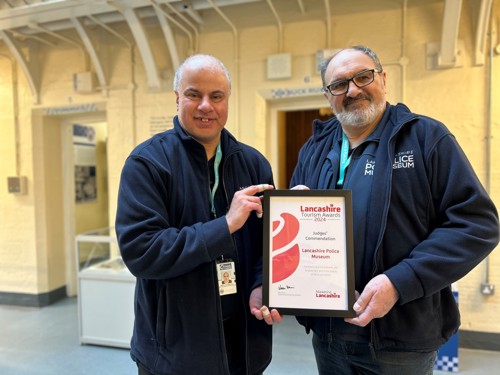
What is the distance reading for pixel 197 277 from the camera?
3.73 feet

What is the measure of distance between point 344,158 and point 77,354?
289 centimetres

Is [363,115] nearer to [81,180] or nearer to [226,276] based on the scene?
[226,276]

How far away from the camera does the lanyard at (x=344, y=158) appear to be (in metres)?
1.34

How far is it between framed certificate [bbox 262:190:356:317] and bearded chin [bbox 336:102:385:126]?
32 centimetres

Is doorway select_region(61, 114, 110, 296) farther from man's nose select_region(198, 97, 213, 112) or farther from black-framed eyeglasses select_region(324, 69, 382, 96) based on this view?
black-framed eyeglasses select_region(324, 69, 382, 96)

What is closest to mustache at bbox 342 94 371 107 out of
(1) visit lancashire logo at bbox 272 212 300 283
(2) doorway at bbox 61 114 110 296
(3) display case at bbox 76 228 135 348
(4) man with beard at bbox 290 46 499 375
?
(4) man with beard at bbox 290 46 499 375

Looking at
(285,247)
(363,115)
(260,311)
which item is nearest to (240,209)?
(285,247)

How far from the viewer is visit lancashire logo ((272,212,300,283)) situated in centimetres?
116

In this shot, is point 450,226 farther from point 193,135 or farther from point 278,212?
point 193,135

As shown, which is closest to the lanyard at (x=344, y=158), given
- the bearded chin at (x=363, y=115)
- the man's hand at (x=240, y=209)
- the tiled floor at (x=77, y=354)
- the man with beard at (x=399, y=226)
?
the man with beard at (x=399, y=226)

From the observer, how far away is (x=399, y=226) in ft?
3.75

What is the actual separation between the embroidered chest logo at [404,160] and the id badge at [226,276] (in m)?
0.64

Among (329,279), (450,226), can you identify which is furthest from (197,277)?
(450,226)

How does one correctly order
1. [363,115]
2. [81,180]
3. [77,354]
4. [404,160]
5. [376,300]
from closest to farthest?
[376,300] → [404,160] → [363,115] → [77,354] → [81,180]
